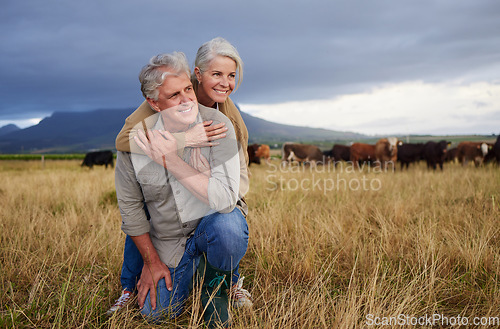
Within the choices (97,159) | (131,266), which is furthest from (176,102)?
(97,159)

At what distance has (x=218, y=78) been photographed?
2.86 meters

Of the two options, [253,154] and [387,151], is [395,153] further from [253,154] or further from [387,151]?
[253,154]

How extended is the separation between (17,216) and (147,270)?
10.7 ft

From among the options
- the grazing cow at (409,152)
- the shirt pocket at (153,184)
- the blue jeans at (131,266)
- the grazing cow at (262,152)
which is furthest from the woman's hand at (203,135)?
the grazing cow at (262,152)

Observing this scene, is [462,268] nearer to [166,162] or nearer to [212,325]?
[212,325]

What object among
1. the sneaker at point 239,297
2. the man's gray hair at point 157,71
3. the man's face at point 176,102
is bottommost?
the sneaker at point 239,297

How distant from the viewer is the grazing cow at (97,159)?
2419 cm

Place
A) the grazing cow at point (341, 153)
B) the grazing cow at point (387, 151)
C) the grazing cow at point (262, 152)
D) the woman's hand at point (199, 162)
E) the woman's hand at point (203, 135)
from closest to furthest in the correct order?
the woman's hand at point (203, 135) < the woman's hand at point (199, 162) < the grazing cow at point (387, 151) < the grazing cow at point (341, 153) < the grazing cow at point (262, 152)

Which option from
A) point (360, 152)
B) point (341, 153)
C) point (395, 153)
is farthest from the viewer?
point (341, 153)

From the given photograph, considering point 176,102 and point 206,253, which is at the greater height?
point 176,102

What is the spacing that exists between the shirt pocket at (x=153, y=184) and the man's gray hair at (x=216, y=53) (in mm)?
1139

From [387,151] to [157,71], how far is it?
16.0 meters

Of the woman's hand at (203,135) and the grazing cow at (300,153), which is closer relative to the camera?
the woman's hand at (203,135)

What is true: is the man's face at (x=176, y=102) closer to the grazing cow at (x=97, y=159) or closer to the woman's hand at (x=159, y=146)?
the woman's hand at (x=159, y=146)
